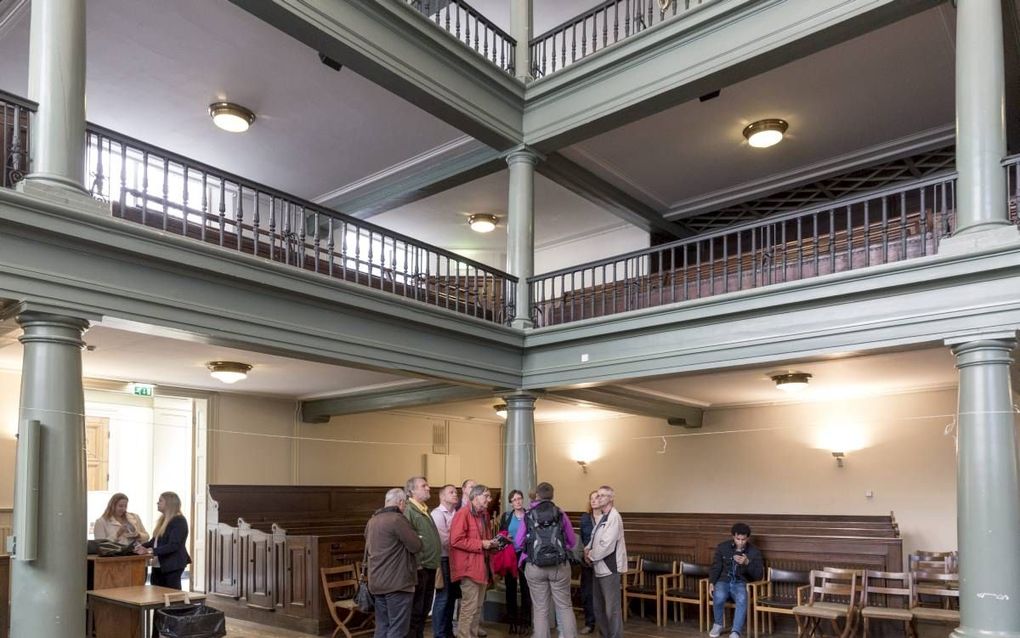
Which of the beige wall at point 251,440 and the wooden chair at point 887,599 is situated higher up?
the beige wall at point 251,440

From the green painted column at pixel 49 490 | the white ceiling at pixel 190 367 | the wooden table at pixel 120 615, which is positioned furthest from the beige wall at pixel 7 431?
the green painted column at pixel 49 490

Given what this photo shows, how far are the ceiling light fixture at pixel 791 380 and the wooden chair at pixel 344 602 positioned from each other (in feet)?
18.3

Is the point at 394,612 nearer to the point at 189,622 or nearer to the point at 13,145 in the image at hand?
the point at 189,622

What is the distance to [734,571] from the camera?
363 inches

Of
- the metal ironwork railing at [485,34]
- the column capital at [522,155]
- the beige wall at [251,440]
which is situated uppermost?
the metal ironwork railing at [485,34]

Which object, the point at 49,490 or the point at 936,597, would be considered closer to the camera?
the point at 49,490

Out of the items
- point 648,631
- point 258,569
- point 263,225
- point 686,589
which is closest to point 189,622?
point 258,569

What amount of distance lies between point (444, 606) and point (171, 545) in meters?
2.69

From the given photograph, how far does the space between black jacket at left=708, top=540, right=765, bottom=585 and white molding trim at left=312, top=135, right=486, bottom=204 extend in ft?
18.9

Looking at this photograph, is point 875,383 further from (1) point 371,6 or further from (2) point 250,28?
(2) point 250,28

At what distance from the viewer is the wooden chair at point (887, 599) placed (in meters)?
8.30

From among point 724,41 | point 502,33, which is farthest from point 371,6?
point 724,41

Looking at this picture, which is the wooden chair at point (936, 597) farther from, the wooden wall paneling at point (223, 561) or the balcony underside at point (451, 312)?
the wooden wall paneling at point (223, 561)

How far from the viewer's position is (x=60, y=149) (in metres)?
5.54
